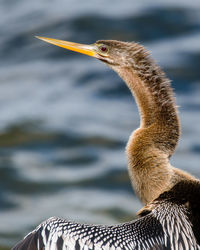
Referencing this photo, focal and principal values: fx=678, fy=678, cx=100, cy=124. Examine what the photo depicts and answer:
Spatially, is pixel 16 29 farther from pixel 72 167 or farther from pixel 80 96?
pixel 72 167

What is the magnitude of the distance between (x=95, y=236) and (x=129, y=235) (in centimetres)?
26

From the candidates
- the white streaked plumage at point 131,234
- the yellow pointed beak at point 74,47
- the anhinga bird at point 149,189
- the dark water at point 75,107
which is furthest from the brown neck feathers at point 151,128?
the dark water at point 75,107

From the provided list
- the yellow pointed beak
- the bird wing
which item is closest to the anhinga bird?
the bird wing

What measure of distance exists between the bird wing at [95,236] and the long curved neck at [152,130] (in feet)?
1.06

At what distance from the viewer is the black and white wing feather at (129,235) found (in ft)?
16.2

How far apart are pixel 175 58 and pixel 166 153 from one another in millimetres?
8593

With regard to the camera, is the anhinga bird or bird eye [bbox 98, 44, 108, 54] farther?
bird eye [bbox 98, 44, 108, 54]

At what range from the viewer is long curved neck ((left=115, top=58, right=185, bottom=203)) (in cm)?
522

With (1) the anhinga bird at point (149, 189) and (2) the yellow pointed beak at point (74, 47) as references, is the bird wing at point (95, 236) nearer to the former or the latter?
(1) the anhinga bird at point (149, 189)

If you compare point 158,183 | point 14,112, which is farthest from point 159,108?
point 14,112

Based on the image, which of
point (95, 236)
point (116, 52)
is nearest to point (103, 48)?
point (116, 52)

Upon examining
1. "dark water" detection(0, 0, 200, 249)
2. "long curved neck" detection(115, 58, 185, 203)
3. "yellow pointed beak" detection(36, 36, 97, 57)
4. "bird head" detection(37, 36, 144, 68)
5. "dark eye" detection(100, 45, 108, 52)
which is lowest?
"long curved neck" detection(115, 58, 185, 203)

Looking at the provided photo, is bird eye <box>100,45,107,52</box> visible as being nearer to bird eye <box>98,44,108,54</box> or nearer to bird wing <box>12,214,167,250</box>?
bird eye <box>98,44,108,54</box>

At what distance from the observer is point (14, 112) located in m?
12.6
